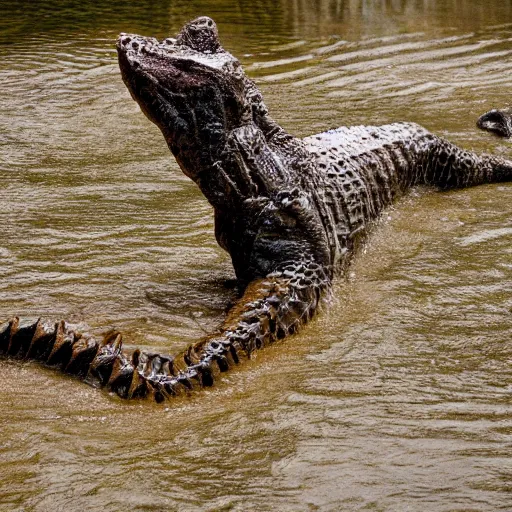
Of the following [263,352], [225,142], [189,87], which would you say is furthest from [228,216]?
[263,352]

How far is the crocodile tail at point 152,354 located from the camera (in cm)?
403

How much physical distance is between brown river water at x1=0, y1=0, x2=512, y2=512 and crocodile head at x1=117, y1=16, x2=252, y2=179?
A: 0.88 m

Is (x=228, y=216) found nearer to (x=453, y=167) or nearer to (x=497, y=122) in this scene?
(x=453, y=167)

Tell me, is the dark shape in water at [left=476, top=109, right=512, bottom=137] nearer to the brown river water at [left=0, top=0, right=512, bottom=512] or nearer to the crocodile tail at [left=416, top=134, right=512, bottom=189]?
the brown river water at [left=0, top=0, right=512, bottom=512]

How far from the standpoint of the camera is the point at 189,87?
183 inches

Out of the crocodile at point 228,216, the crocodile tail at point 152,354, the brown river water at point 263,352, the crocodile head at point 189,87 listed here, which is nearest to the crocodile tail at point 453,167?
the brown river water at point 263,352

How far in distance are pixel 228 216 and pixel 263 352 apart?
85cm

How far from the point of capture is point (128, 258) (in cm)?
560

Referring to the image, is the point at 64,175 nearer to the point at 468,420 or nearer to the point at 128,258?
the point at 128,258

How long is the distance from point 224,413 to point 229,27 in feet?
Result: 30.1

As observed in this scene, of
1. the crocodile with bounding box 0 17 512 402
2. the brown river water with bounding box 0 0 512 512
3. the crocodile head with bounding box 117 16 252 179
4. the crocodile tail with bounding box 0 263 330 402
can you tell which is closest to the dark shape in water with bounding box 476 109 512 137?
the brown river water with bounding box 0 0 512 512

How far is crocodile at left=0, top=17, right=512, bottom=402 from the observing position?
4133 mm

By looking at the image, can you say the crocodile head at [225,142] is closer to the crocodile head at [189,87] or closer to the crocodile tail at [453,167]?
the crocodile head at [189,87]

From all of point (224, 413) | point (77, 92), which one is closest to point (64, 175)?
point (77, 92)
